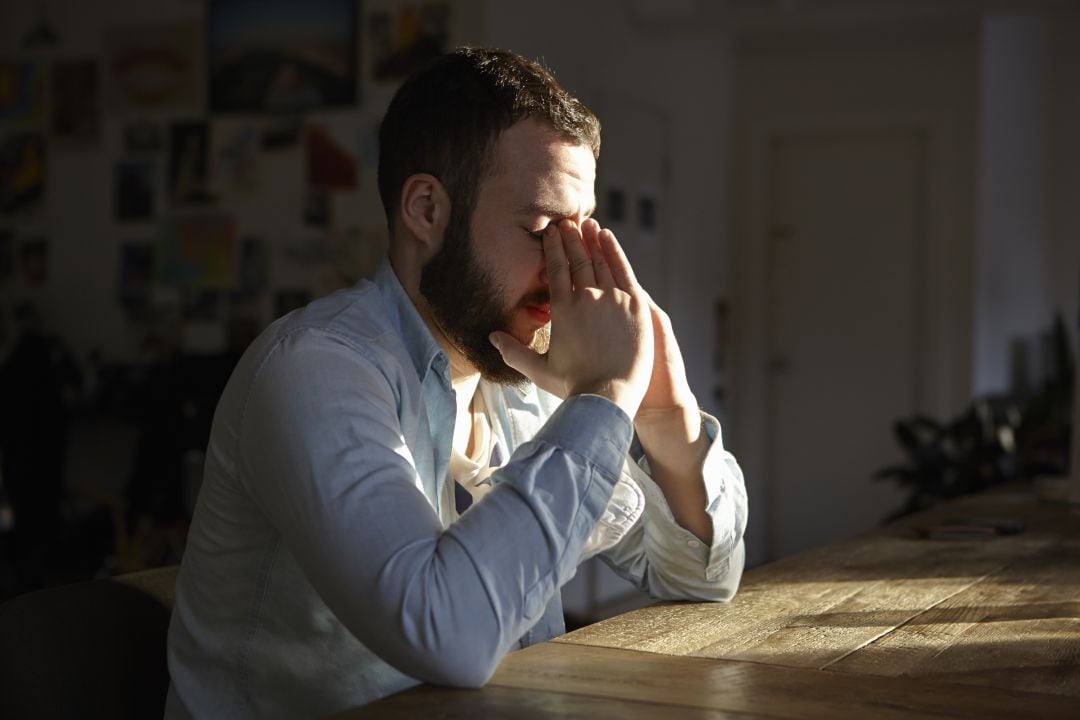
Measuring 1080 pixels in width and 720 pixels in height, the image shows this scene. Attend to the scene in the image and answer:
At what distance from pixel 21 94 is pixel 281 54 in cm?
143

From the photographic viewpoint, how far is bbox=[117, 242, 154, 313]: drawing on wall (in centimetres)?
542

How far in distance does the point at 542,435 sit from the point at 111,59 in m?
4.86

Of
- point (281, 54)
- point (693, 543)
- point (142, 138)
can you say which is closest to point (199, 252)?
point (142, 138)

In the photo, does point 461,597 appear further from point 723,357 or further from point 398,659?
point 723,357

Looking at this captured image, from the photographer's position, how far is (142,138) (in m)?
5.42

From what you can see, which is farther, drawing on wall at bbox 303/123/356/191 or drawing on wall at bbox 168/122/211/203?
drawing on wall at bbox 168/122/211/203

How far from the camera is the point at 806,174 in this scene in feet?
24.0

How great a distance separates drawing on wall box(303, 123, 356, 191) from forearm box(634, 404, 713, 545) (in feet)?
11.7

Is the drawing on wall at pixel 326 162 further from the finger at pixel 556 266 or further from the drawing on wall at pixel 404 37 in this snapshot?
the finger at pixel 556 266

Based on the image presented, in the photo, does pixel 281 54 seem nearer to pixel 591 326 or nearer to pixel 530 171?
pixel 530 171

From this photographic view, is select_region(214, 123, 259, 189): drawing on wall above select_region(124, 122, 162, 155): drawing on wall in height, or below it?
below

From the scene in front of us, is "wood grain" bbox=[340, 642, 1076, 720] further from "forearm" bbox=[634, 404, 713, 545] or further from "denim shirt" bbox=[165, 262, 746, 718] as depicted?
"forearm" bbox=[634, 404, 713, 545]

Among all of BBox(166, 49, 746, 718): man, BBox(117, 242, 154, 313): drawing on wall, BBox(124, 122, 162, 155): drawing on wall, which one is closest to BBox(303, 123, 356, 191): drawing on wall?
BBox(124, 122, 162, 155): drawing on wall

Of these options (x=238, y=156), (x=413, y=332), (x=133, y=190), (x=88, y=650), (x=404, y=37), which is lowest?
(x=88, y=650)
